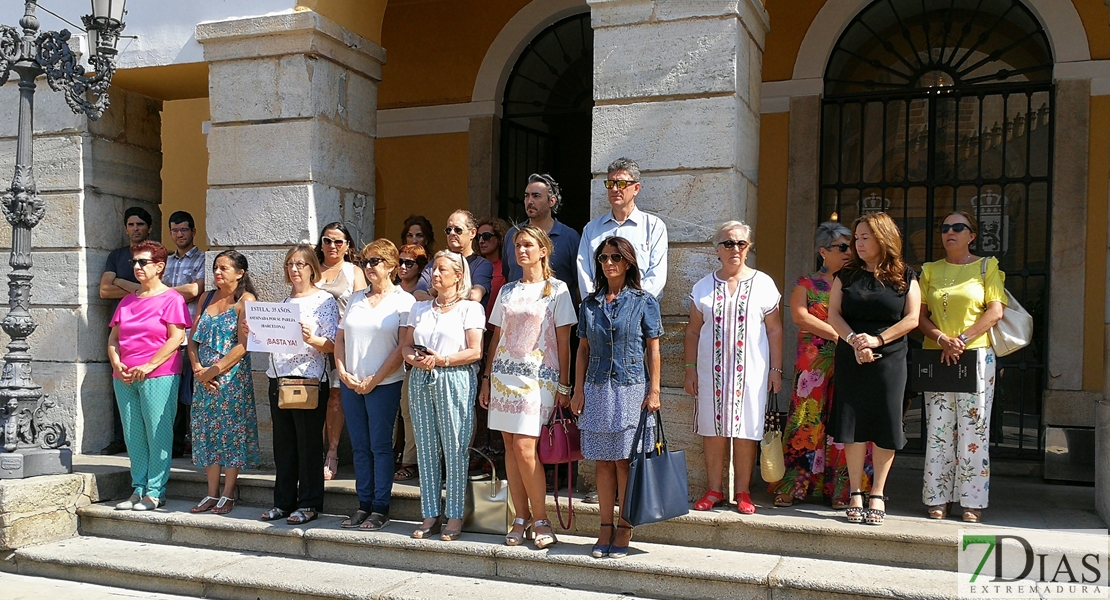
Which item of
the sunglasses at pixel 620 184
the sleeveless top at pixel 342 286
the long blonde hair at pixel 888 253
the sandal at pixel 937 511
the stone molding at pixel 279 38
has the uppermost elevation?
the stone molding at pixel 279 38

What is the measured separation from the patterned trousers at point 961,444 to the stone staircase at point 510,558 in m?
0.22

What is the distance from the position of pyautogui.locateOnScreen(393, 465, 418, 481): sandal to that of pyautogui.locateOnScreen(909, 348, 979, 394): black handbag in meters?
3.27

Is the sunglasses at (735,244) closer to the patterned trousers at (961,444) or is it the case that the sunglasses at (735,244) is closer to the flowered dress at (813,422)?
the flowered dress at (813,422)

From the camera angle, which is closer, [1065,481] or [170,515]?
[170,515]

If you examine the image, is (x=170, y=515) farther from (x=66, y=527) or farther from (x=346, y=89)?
(x=346, y=89)

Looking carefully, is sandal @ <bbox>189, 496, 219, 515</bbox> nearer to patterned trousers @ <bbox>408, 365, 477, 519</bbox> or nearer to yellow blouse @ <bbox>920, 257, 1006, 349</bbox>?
patterned trousers @ <bbox>408, 365, 477, 519</bbox>

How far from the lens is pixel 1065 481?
7.10 meters

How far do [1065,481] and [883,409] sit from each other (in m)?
2.70

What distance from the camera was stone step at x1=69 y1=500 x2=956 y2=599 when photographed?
4.73 meters

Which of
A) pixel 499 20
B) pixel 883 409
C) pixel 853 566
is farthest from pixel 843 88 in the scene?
pixel 853 566

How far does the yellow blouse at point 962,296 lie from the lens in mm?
5465

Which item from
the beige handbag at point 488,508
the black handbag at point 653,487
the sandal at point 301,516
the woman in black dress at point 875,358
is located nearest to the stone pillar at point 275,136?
the sandal at point 301,516

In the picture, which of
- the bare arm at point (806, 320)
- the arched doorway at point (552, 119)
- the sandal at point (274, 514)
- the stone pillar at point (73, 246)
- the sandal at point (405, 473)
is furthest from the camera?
the arched doorway at point (552, 119)

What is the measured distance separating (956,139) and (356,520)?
578 cm
